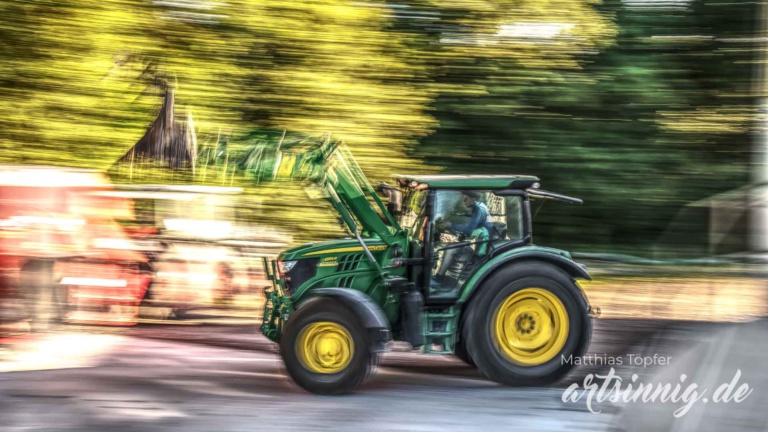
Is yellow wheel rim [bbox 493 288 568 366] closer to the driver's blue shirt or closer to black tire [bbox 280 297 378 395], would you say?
the driver's blue shirt

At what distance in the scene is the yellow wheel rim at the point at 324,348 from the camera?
23.0 ft

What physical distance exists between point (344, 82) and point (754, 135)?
656 centimetres

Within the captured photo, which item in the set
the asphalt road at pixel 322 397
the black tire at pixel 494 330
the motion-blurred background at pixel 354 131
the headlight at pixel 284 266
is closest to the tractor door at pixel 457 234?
the black tire at pixel 494 330

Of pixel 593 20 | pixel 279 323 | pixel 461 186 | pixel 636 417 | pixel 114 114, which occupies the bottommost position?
pixel 636 417

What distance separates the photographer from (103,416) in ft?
21.3

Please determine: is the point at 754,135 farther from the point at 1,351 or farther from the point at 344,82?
the point at 1,351

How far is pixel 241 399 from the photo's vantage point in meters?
7.00

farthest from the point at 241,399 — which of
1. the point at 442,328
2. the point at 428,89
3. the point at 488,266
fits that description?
the point at 428,89

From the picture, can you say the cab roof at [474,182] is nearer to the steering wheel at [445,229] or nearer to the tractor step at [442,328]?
the steering wheel at [445,229]

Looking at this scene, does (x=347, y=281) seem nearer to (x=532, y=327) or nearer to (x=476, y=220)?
(x=476, y=220)

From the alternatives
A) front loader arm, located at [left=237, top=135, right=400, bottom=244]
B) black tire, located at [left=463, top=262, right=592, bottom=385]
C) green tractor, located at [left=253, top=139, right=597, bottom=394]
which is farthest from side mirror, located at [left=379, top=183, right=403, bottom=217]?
black tire, located at [left=463, top=262, right=592, bottom=385]

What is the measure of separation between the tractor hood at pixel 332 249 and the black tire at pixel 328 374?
0.57 metres

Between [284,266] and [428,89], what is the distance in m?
5.40

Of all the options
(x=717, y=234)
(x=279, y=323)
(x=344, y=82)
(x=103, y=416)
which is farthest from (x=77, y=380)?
(x=717, y=234)
